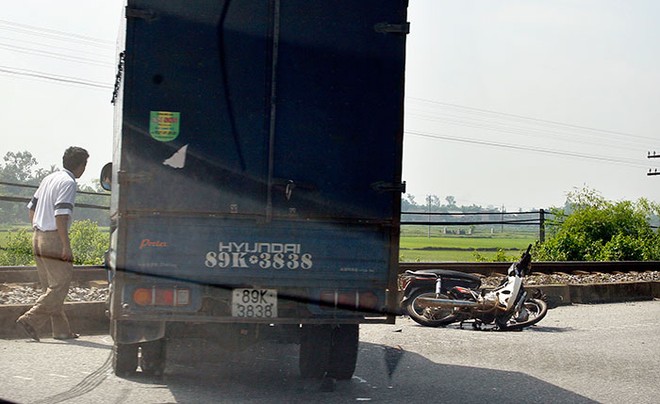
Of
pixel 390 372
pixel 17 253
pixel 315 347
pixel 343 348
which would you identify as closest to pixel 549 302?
pixel 390 372

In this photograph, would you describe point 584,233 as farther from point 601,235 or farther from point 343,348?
point 343,348

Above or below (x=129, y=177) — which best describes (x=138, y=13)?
above

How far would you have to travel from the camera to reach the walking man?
9297 millimetres

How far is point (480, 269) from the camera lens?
1859cm

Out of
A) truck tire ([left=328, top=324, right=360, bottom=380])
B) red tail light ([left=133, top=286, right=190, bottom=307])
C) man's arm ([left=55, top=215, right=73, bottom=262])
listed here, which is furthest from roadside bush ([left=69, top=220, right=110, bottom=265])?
red tail light ([left=133, top=286, right=190, bottom=307])

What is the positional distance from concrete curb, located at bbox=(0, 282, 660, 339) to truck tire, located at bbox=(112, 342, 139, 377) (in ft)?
8.91

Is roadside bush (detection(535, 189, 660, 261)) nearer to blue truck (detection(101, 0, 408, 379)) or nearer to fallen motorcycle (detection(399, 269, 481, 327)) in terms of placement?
fallen motorcycle (detection(399, 269, 481, 327))

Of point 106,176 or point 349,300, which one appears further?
point 106,176

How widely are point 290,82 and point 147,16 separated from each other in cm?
120

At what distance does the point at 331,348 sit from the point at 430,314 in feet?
15.5

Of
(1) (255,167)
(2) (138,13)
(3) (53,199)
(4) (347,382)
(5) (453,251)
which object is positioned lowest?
(4) (347,382)

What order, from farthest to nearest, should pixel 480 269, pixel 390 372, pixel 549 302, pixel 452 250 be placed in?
pixel 452 250 < pixel 480 269 < pixel 549 302 < pixel 390 372

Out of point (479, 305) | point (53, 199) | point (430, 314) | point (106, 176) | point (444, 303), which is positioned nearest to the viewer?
point (53, 199)

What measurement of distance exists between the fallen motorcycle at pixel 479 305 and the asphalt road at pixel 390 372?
0.30m
